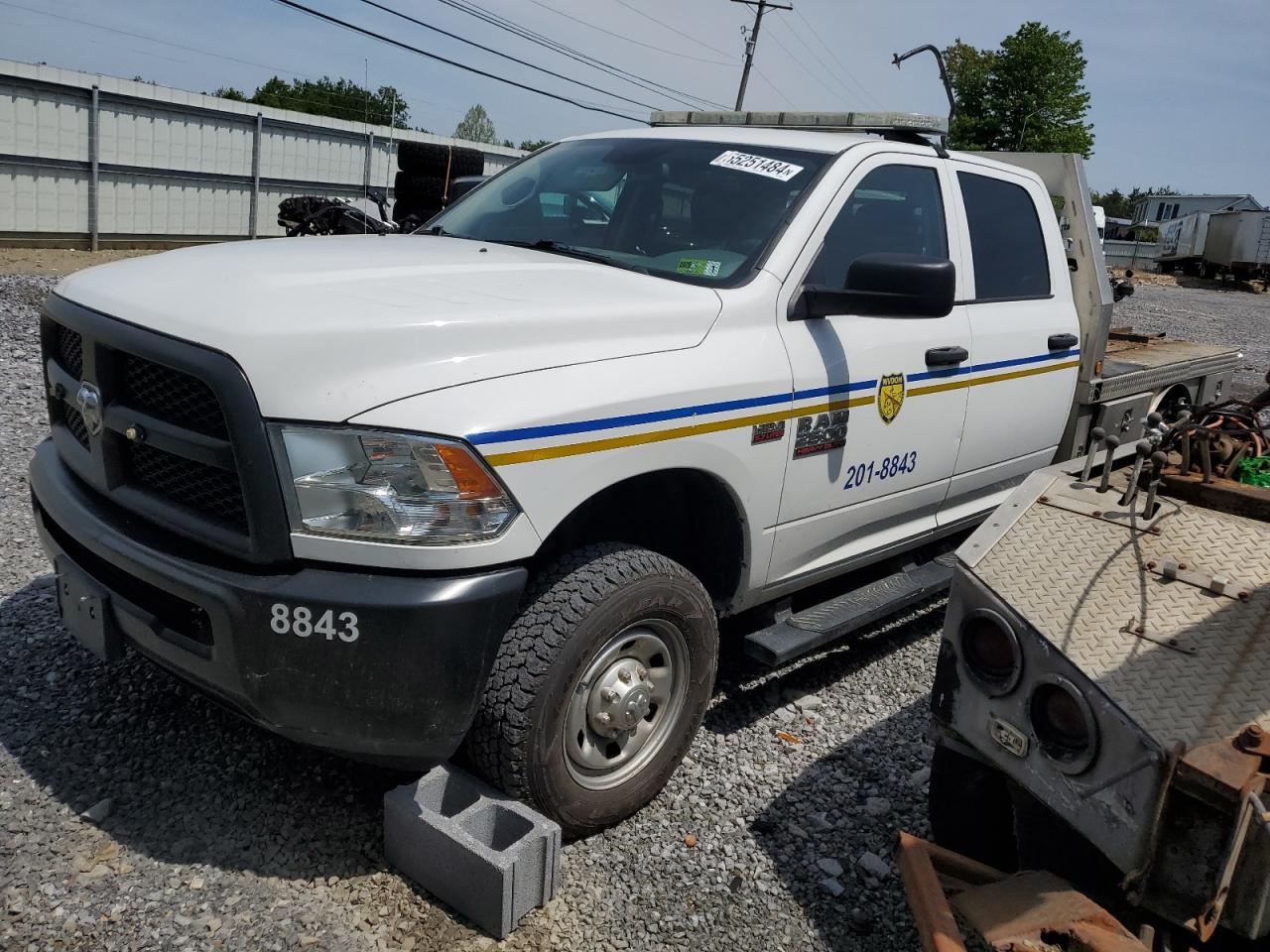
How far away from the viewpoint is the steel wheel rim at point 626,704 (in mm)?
2928

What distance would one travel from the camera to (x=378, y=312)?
2641 millimetres

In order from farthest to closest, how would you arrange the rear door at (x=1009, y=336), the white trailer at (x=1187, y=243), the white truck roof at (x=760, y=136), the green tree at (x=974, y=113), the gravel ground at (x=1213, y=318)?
1. the green tree at (x=974, y=113)
2. the white trailer at (x=1187, y=243)
3. the gravel ground at (x=1213, y=318)
4. the rear door at (x=1009, y=336)
5. the white truck roof at (x=760, y=136)

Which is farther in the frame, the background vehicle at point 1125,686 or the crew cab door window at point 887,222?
the crew cab door window at point 887,222

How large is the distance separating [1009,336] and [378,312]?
109 inches

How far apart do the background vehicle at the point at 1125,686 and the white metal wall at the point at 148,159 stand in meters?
15.2

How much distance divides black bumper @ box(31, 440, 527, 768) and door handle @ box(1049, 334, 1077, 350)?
9.99 feet

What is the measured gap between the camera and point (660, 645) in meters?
3.12

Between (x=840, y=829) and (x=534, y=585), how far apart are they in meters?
1.29

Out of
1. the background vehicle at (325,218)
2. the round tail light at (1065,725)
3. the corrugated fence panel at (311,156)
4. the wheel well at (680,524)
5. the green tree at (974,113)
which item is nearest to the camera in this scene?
the round tail light at (1065,725)

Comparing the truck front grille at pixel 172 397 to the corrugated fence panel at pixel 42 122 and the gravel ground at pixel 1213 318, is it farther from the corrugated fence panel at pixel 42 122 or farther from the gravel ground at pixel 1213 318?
the corrugated fence panel at pixel 42 122

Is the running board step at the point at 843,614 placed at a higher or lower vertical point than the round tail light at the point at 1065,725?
lower

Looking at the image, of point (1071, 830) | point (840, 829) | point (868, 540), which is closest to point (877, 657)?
point (868, 540)

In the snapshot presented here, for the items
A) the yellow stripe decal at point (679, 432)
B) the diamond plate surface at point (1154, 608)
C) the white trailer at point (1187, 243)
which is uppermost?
the white trailer at point (1187, 243)

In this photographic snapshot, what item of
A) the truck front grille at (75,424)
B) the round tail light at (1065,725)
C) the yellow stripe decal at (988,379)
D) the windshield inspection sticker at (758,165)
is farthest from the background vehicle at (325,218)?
the round tail light at (1065,725)
